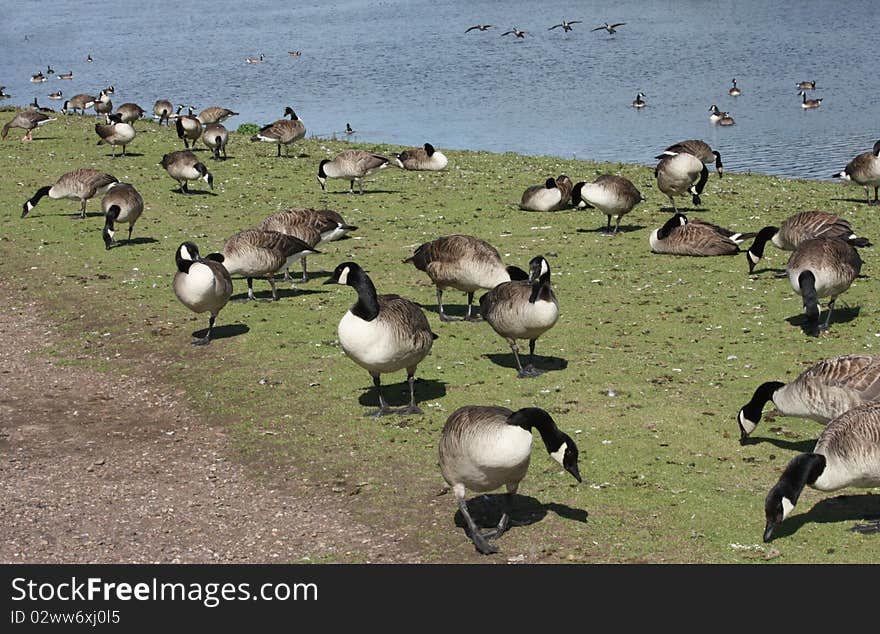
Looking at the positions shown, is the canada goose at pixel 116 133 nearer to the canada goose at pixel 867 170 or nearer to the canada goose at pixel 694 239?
the canada goose at pixel 694 239

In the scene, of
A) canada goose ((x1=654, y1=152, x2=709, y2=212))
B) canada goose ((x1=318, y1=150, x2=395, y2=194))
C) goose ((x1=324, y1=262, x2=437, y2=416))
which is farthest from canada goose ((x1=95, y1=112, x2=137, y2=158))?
goose ((x1=324, y1=262, x2=437, y2=416))

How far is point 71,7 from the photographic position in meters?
139

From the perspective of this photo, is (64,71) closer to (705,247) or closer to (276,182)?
(276,182)

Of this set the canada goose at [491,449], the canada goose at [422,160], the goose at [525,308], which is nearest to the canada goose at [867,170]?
the canada goose at [422,160]

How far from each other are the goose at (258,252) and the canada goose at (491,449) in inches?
348

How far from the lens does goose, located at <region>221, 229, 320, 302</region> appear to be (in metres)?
17.6

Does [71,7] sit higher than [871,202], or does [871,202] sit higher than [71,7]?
[71,7]

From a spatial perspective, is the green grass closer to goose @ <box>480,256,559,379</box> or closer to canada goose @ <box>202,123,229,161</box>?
goose @ <box>480,256,559,379</box>

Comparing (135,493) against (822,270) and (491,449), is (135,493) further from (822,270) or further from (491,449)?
(822,270)

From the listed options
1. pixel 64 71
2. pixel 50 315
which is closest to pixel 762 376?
pixel 50 315

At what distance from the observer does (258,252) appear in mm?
17672

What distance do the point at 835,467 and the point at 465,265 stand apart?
738cm

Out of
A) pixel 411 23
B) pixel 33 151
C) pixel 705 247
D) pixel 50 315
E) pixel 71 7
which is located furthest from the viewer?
pixel 71 7

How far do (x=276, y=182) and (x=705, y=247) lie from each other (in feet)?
43.6
